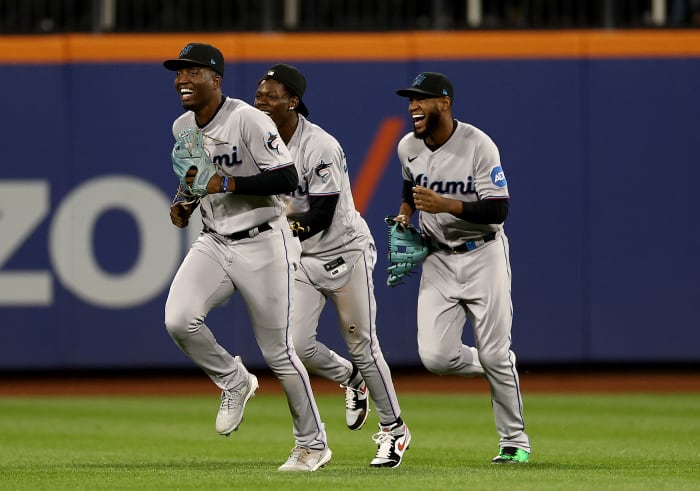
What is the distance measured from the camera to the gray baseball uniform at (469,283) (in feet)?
23.1

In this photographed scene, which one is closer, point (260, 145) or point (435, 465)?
point (260, 145)

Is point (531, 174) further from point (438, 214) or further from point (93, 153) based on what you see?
point (438, 214)

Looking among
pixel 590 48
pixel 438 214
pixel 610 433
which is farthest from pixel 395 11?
pixel 438 214

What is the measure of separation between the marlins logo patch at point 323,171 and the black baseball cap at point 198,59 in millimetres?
953

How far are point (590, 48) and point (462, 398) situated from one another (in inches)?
147

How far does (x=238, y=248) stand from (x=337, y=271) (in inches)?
40.9

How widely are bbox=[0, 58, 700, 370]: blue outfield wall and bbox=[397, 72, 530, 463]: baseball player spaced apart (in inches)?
227

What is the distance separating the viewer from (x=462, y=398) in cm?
1211

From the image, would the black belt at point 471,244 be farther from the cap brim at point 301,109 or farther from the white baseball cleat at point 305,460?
the white baseball cleat at point 305,460

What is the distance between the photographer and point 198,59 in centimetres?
629

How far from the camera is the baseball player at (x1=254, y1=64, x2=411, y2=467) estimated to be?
708 centimetres

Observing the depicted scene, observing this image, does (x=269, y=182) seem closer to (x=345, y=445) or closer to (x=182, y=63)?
(x=182, y=63)

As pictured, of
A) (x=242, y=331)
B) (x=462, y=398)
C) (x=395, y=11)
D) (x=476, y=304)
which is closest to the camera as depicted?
(x=476, y=304)

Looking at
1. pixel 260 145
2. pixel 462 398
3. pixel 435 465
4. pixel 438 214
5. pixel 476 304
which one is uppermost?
pixel 260 145
